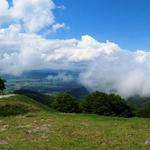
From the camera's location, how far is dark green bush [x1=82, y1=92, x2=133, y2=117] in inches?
4162

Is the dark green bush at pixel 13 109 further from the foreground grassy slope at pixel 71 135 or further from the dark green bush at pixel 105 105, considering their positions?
the dark green bush at pixel 105 105

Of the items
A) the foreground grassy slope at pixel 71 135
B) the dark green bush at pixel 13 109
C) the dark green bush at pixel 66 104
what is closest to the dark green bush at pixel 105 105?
the dark green bush at pixel 66 104

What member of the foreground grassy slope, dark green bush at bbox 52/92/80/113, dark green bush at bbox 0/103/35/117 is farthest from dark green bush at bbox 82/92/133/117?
the foreground grassy slope

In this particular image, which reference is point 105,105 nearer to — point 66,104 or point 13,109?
point 66,104

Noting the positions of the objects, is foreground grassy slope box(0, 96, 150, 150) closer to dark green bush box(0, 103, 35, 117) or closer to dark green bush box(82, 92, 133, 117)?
dark green bush box(0, 103, 35, 117)

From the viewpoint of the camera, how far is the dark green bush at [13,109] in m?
50.4

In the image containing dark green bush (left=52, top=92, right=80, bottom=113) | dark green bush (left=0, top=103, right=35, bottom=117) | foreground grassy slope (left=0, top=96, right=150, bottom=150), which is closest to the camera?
foreground grassy slope (left=0, top=96, right=150, bottom=150)

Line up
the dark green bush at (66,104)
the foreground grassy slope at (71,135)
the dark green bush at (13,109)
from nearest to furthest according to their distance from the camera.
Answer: the foreground grassy slope at (71,135) → the dark green bush at (13,109) → the dark green bush at (66,104)

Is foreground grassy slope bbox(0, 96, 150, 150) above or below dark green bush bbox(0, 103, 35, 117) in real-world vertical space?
below

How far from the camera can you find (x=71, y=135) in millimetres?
32562

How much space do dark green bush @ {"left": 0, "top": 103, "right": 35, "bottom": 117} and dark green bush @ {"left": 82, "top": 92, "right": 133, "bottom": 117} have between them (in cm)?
5214

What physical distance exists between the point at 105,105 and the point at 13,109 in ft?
192

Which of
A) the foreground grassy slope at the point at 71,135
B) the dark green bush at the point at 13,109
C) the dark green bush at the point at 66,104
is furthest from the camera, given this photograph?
the dark green bush at the point at 66,104

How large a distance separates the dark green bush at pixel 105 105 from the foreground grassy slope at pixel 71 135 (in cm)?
6378
